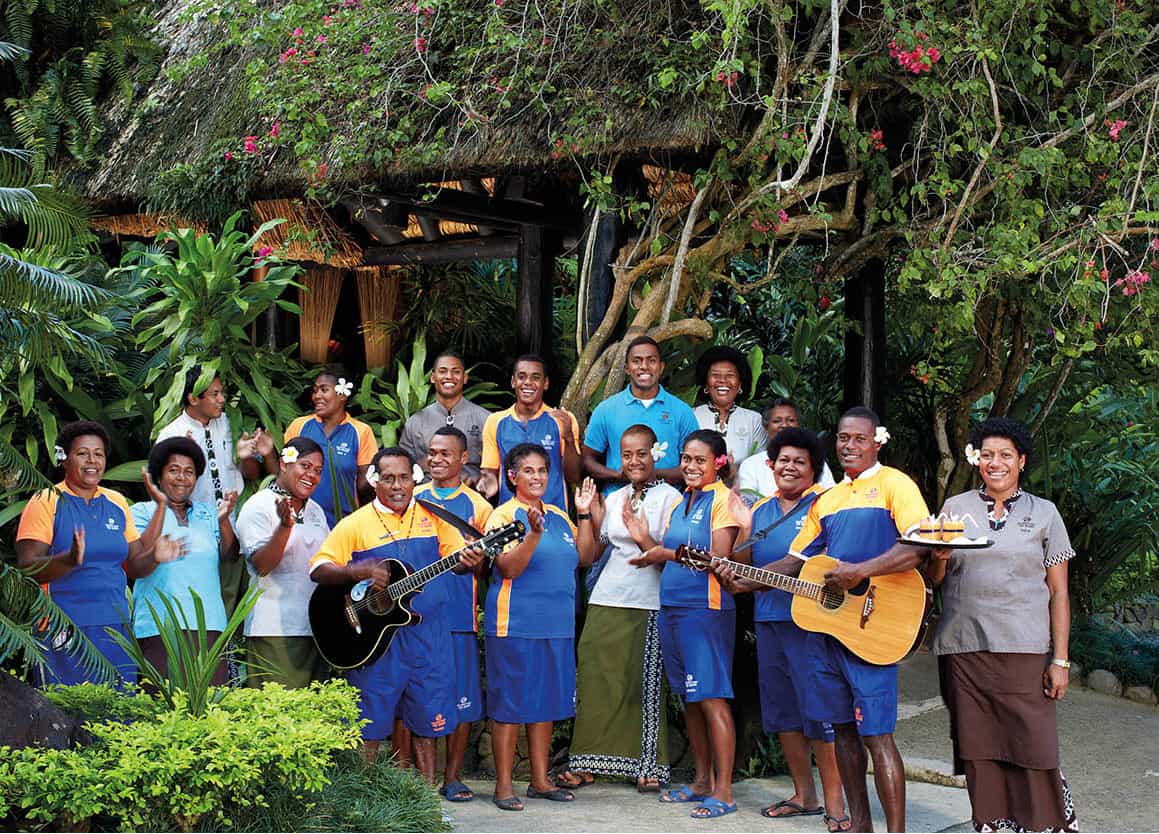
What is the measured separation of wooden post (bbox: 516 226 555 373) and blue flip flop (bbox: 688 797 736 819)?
4.01m

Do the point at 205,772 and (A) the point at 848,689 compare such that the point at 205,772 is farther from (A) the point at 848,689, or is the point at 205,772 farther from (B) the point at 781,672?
(B) the point at 781,672

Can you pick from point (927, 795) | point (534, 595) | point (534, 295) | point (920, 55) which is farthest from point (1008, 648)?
point (534, 295)

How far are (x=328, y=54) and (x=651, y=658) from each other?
3.96m

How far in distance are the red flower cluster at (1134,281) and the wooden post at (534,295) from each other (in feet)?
12.4

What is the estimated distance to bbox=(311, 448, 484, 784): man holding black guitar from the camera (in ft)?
19.0

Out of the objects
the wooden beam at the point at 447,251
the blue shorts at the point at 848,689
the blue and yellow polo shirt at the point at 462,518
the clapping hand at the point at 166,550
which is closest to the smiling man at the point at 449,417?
the blue and yellow polo shirt at the point at 462,518

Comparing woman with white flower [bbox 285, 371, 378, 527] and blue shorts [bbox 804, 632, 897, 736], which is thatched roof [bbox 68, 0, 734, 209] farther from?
blue shorts [bbox 804, 632, 897, 736]

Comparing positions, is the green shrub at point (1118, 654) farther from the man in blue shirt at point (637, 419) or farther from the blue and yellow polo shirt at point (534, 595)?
the blue and yellow polo shirt at point (534, 595)

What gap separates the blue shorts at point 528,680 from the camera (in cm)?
602

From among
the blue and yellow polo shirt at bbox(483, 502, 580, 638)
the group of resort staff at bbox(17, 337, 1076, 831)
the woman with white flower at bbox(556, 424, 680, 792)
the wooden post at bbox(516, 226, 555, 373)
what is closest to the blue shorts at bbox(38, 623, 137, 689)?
the group of resort staff at bbox(17, 337, 1076, 831)

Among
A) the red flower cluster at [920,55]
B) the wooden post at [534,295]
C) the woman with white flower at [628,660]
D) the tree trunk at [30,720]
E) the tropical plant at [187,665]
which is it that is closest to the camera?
the tree trunk at [30,720]

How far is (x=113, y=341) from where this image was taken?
7.50 metres

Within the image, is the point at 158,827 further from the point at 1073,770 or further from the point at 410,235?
the point at 410,235

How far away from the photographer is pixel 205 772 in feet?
14.9
